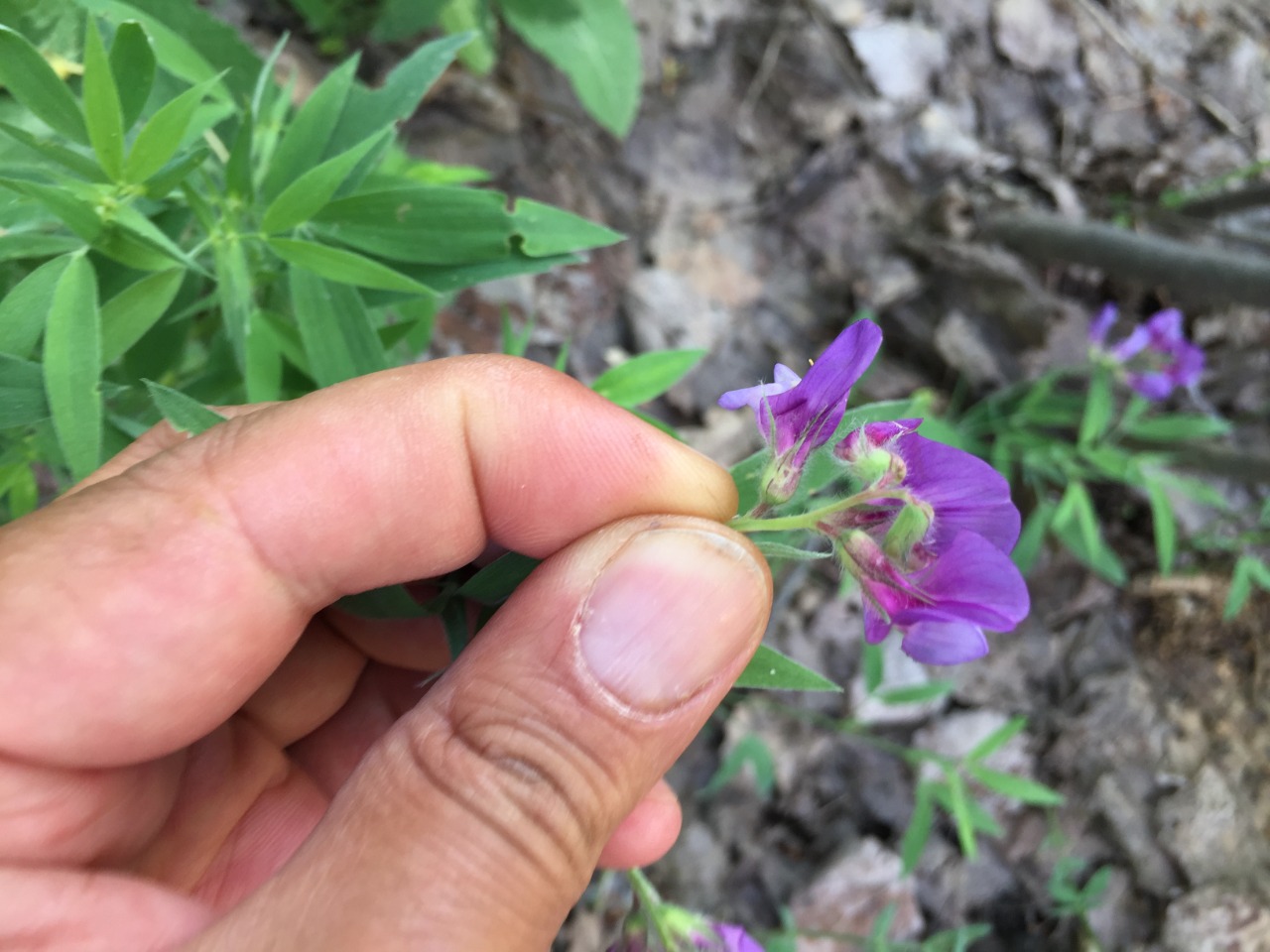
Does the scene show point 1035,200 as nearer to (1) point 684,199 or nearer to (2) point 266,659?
(1) point 684,199

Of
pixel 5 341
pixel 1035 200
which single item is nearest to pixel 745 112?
pixel 1035 200

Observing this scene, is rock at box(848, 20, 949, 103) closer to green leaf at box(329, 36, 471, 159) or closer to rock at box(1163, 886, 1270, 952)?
green leaf at box(329, 36, 471, 159)

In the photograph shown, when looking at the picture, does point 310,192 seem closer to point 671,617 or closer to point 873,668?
point 671,617

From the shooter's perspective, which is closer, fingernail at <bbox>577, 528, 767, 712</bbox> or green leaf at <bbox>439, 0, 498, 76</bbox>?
fingernail at <bbox>577, 528, 767, 712</bbox>

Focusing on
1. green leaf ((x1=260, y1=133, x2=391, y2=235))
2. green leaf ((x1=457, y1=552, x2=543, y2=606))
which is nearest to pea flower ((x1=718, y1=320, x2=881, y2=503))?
green leaf ((x1=457, y1=552, x2=543, y2=606))

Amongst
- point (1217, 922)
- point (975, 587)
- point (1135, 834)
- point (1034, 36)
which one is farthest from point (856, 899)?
point (1034, 36)

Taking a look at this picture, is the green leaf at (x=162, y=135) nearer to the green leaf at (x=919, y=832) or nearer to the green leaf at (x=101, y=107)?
the green leaf at (x=101, y=107)

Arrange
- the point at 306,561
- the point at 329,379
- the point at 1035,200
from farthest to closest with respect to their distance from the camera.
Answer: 1. the point at 1035,200
2. the point at 329,379
3. the point at 306,561
